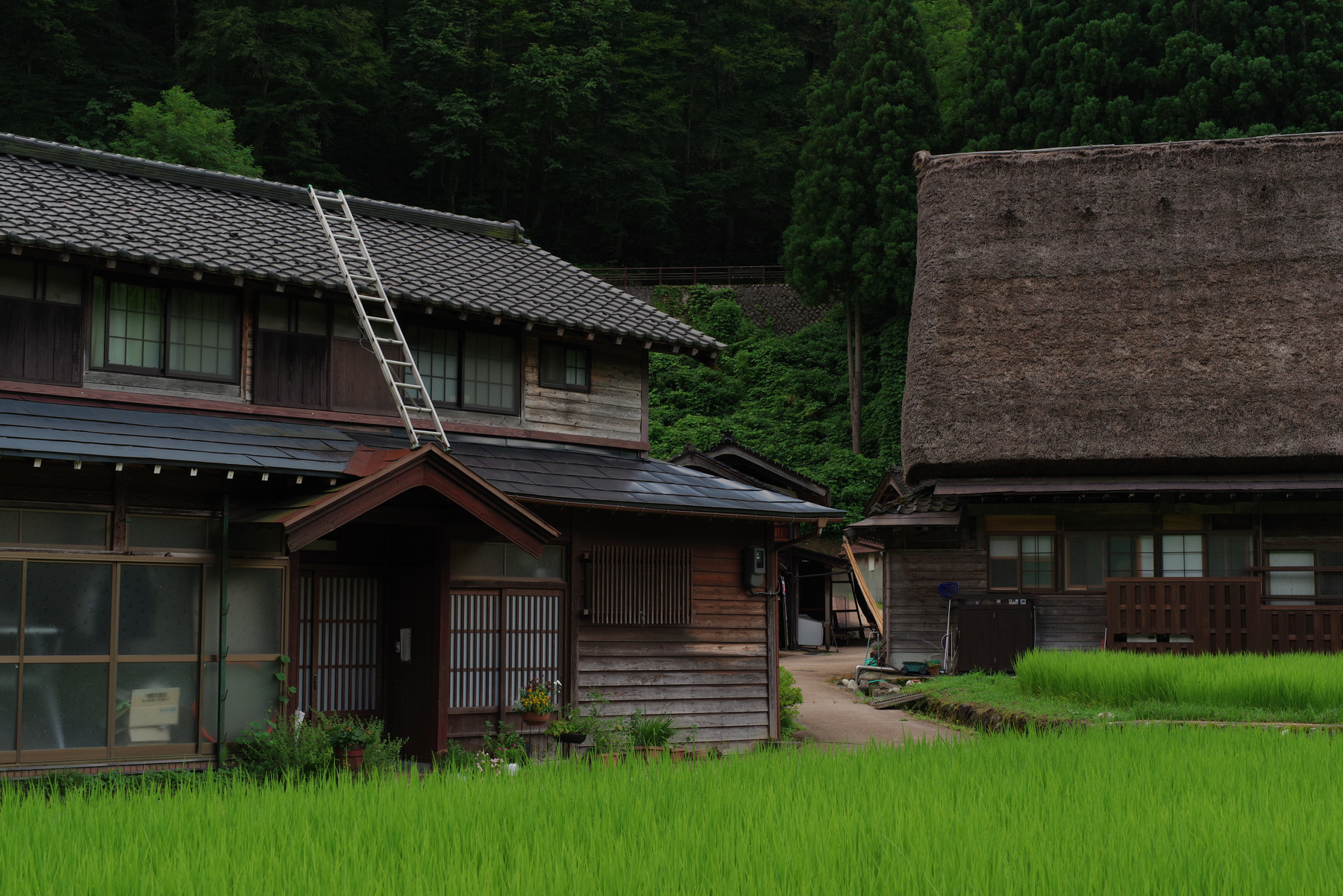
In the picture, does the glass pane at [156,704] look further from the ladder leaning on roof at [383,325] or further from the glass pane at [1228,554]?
the glass pane at [1228,554]

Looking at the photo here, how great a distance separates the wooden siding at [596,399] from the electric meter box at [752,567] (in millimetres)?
2107

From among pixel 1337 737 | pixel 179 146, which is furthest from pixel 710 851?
pixel 179 146

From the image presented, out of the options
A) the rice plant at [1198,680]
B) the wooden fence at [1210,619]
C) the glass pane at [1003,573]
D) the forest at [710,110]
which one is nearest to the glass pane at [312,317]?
the rice plant at [1198,680]

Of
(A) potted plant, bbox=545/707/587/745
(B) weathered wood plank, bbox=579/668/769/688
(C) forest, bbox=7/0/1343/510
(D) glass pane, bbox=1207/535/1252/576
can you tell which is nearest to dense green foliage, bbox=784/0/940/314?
(C) forest, bbox=7/0/1343/510

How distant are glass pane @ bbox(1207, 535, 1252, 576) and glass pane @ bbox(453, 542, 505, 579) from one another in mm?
12105

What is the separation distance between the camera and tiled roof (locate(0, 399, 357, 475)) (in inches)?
376

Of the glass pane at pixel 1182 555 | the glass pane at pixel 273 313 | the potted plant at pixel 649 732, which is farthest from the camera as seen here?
the glass pane at pixel 1182 555

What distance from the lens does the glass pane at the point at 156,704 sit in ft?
33.3

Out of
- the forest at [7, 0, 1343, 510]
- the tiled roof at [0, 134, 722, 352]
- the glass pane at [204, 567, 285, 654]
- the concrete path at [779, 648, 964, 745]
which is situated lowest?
the concrete path at [779, 648, 964, 745]

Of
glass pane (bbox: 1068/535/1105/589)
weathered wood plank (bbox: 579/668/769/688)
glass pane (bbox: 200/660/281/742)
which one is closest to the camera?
glass pane (bbox: 200/660/281/742)

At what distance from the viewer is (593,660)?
13273 mm

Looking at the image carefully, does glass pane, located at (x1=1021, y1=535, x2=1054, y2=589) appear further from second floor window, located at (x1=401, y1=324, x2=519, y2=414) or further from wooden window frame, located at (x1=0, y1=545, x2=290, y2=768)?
wooden window frame, located at (x1=0, y1=545, x2=290, y2=768)

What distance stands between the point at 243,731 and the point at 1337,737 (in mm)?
8660

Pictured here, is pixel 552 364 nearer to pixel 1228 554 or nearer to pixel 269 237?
pixel 269 237
